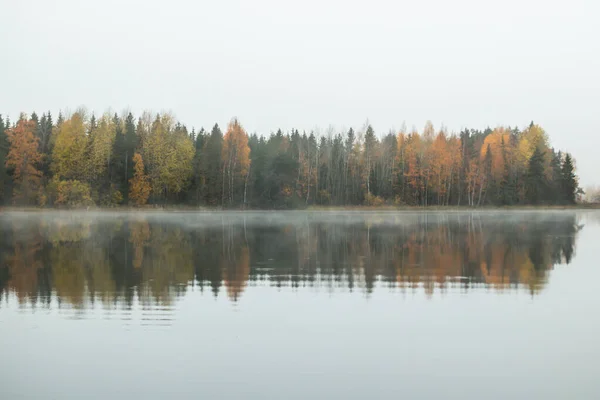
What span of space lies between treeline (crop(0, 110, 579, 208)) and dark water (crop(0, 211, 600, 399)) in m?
62.4

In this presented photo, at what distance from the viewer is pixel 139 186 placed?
7944 cm

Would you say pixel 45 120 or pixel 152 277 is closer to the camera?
pixel 152 277

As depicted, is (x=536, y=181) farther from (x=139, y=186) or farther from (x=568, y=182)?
(x=139, y=186)

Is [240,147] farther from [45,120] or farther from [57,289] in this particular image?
[57,289]

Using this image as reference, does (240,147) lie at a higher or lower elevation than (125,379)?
higher

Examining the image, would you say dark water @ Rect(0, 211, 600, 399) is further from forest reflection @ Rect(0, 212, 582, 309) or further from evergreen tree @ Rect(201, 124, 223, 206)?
evergreen tree @ Rect(201, 124, 223, 206)

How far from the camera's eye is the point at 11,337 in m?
9.48

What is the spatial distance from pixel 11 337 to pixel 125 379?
324cm

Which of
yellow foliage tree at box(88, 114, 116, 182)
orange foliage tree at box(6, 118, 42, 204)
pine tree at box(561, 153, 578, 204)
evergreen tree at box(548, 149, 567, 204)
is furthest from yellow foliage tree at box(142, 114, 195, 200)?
pine tree at box(561, 153, 578, 204)

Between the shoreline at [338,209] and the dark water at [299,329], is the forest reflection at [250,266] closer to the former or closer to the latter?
the dark water at [299,329]

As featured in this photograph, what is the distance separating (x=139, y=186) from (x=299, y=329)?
73.2m

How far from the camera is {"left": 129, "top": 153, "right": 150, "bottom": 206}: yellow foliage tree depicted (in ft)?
260

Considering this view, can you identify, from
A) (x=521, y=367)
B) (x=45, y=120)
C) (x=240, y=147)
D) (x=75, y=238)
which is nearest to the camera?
(x=521, y=367)

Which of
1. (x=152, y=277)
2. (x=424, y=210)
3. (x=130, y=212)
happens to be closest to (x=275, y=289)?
(x=152, y=277)
